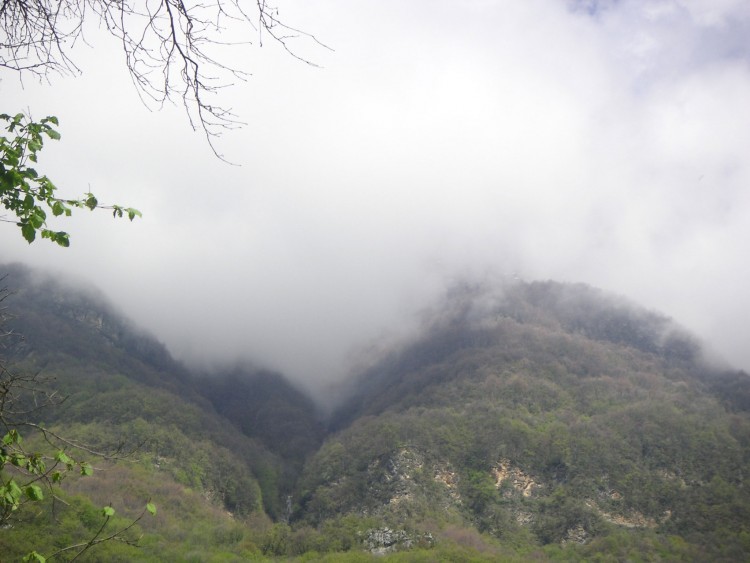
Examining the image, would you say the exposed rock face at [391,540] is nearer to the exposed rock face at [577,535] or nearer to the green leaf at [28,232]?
the exposed rock face at [577,535]

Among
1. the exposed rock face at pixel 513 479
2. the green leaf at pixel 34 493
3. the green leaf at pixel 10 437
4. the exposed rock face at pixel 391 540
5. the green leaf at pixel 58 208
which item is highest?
the exposed rock face at pixel 513 479

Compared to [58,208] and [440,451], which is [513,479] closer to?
[440,451]

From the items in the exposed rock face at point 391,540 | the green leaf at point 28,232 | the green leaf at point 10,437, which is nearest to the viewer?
the green leaf at point 10,437

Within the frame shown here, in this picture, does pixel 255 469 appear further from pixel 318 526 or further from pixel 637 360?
pixel 637 360

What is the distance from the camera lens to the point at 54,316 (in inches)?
5536

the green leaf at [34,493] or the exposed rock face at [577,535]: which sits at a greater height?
the exposed rock face at [577,535]

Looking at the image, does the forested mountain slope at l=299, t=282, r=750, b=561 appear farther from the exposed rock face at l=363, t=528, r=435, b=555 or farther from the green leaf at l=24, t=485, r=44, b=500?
the green leaf at l=24, t=485, r=44, b=500

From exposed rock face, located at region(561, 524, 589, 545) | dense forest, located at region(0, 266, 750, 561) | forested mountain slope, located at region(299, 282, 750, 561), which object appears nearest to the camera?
dense forest, located at region(0, 266, 750, 561)

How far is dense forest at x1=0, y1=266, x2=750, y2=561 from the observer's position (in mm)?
75562

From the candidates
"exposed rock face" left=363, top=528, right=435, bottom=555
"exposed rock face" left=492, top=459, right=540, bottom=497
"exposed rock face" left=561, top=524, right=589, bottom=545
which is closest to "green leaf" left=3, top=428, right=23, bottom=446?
"exposed rock face" left=363, top=528, right=435, bottom=555

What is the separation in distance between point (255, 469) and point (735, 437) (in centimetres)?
9734

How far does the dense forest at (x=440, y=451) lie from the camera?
248 ft

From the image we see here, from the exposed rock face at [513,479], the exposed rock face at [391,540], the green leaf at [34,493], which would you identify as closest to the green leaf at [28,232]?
the green leaf at [34,493]

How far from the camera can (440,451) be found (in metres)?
104
